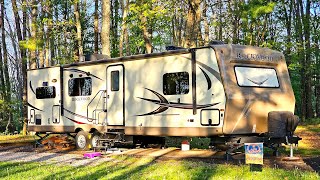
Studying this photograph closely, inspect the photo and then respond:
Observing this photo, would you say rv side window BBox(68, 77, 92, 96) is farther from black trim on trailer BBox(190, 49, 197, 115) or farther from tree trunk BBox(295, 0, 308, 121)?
tree trunk BBox(295, 0, 308, 121)

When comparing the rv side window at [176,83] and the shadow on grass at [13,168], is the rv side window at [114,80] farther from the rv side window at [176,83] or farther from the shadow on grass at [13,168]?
the shadow on grass at [13,168]

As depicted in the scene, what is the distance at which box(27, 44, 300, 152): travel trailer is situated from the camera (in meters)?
11.9

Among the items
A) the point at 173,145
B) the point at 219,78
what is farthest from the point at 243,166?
the point at 173,145

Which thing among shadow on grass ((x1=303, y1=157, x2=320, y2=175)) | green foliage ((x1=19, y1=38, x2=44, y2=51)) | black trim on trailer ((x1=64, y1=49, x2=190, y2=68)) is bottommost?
shadow on grass ((x1=303, y1=157, x2=320, y2=175))

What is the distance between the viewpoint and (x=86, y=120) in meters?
15.5

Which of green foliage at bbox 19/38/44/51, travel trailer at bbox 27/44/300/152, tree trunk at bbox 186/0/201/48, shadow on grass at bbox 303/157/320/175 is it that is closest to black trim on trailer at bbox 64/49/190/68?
travel trailer at bbox 27/44/300/152

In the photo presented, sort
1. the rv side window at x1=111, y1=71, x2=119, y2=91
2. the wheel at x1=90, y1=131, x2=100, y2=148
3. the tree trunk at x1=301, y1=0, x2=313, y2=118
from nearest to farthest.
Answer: the rv side window at x1=111, y1=71, x2=119, y2=91, the wheel at x1=90, y1=131, x2=100, y2=148, the tree trunk at x1=301, y1=0, x2=313, y2=118

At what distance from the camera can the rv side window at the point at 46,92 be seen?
16.5 metres

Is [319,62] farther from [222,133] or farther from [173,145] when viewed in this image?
[222,133]

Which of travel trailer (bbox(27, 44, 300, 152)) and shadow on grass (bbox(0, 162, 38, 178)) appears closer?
shadow on grass (bbox(0, 162, 38, 178))

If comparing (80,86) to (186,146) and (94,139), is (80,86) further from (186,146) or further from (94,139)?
(186,146)

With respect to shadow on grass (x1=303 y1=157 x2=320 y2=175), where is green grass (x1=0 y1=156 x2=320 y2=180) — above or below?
above

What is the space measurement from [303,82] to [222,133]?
2295 centimetres

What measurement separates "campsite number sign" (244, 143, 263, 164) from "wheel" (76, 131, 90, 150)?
24.4 ft
